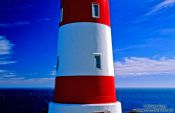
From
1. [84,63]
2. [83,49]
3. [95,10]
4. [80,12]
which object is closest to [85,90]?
[84,63]

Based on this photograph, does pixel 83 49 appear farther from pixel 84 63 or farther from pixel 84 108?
pixel 84 108

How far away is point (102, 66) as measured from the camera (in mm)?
8305

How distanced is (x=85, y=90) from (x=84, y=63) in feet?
3.14

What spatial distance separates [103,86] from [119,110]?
1.14 m

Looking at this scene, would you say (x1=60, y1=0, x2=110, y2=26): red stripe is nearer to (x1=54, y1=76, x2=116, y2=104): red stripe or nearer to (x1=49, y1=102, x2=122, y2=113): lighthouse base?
(x1=54, y1=76, x2=116, y2=104): red stripe

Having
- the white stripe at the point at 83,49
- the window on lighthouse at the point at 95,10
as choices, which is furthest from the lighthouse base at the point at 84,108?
the window on lighthouse at the point at 95,10

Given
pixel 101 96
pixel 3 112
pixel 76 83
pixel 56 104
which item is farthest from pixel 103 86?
pixel 3 112

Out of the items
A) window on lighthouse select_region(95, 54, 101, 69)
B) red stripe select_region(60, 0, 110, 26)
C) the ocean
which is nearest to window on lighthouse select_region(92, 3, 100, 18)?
red stripe select_region(60, 0, 110, 26)

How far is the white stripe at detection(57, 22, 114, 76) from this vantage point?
8.08m

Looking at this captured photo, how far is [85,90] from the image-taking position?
26.4 feet

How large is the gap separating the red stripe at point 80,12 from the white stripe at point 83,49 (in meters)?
0.20

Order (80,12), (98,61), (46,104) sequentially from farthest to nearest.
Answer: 1. (46,104)
2. (80,12)
3. (98,61)

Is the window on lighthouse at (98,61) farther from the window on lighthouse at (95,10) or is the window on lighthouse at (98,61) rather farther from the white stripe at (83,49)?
the window on lighthouse at (95,10)

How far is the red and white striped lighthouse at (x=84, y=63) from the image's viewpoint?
26.4 feet
